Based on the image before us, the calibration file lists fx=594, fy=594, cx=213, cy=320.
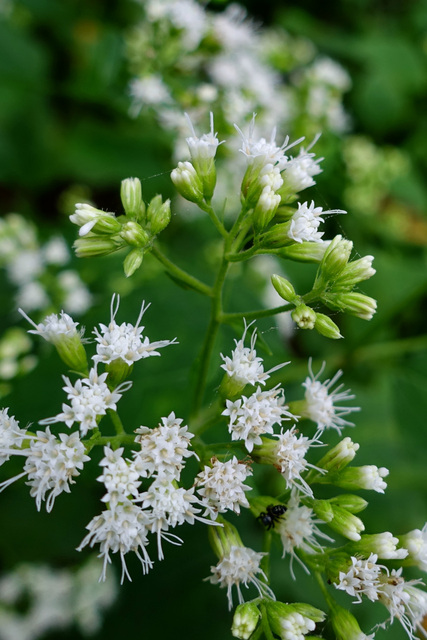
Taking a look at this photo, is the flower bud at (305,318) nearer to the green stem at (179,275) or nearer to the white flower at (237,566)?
the green stem at (179,275)

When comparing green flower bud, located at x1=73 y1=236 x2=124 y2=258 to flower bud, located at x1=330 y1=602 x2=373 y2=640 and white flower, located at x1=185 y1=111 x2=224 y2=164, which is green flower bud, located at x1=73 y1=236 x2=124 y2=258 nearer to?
white flower, located at x1=185 y1=111 x2=224 y2=164

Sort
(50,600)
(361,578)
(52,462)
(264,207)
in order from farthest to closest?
(50,600)
(264,207)
(361,578)
(52,462)

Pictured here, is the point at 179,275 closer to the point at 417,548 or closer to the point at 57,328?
the point at 57,328

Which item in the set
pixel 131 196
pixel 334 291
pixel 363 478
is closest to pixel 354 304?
pixel 334 291

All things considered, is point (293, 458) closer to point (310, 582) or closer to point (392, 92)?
point (310, 582)

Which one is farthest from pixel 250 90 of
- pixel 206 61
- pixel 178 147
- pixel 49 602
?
pixel 49 602
